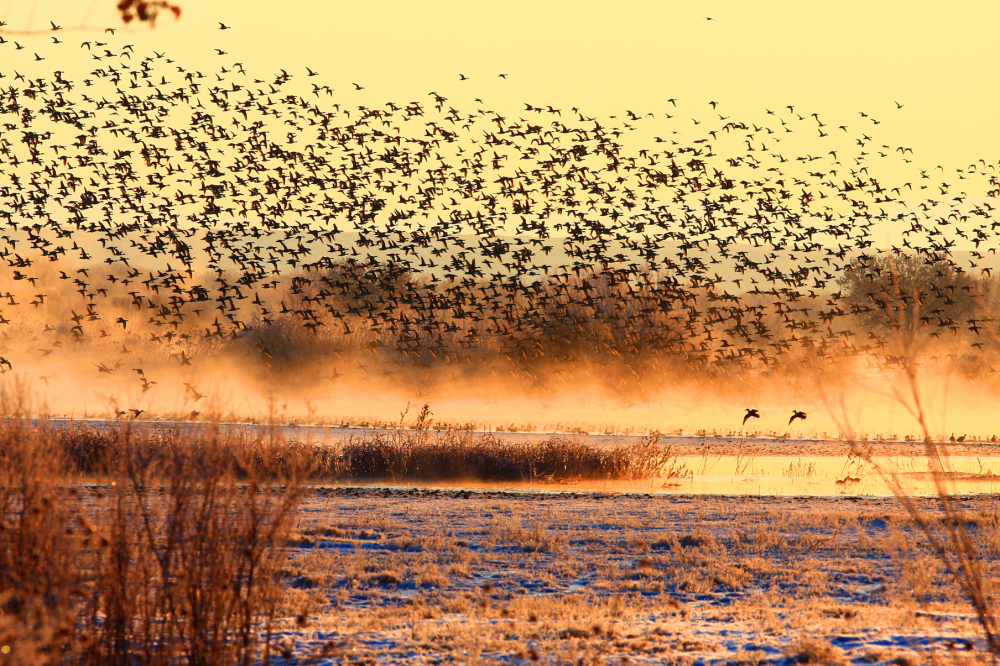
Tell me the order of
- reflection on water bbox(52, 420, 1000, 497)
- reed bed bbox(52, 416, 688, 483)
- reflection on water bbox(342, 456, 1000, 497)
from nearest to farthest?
reflection on water bbox(342, 456, 1000, 497), reflection on water bbox(52, 420, 1000, 497), reed bed bbox(52, 416, 688, 483)

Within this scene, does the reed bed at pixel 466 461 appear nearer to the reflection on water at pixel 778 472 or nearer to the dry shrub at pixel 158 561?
the reflection on water at pixel 778 472

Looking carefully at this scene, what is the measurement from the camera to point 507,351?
60.9 meters

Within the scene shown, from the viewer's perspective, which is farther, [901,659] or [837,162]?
[837,162]

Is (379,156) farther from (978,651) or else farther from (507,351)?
(978,651)

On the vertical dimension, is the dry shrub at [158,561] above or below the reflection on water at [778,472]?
above

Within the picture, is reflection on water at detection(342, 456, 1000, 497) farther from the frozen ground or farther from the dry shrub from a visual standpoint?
the dry shrub

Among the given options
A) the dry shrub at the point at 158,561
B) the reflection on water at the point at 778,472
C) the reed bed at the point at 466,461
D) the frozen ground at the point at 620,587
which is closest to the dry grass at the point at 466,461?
the reed bed at the point at 466,461

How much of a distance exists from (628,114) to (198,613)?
2645 centimetres

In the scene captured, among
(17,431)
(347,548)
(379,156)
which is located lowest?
(347,548)

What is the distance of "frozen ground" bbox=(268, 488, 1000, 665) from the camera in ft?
26.1

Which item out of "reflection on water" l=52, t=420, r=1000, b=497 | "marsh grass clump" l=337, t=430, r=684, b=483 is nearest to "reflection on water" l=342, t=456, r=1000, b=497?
"reflection on water" l=52, t=420, r=1000, b=497

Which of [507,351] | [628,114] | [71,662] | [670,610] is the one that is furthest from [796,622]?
[507,351]

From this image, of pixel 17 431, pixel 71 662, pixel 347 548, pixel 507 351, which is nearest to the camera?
pixel 71 662

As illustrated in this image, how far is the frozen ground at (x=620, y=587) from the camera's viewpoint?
796 centimetres
